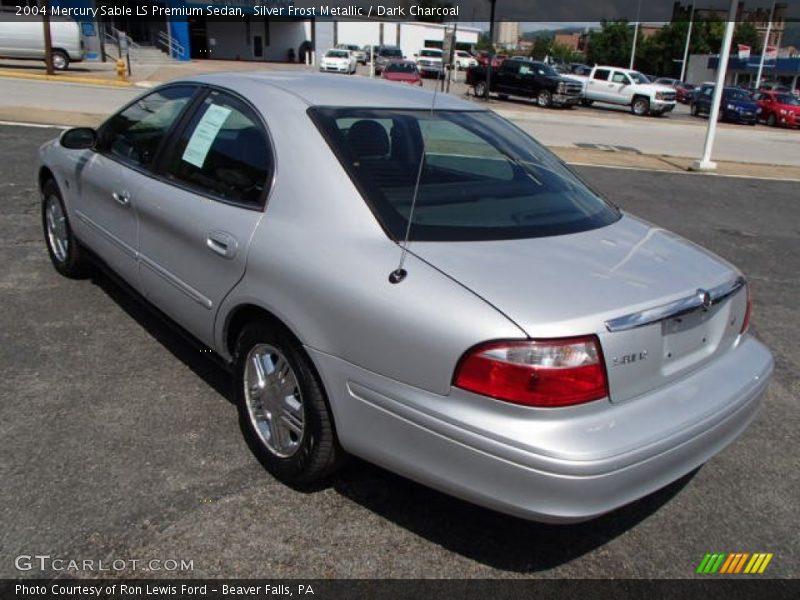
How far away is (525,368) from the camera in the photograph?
2.01 m

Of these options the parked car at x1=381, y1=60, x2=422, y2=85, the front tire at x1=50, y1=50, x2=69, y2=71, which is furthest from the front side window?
the parked car at x1=381, y1=60, x2=422, y2=85

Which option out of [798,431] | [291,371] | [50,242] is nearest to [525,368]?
[291,371]

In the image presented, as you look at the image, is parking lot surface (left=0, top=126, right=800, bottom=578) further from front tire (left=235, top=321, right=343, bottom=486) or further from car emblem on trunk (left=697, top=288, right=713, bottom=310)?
car emblem on trunk (left=697, top=288, right=713, bottom=310)

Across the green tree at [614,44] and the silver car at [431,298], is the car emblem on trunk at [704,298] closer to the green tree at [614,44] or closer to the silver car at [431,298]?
the silver car at [431,298]

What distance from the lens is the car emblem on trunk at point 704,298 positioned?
2.36 m

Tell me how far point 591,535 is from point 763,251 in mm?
5687

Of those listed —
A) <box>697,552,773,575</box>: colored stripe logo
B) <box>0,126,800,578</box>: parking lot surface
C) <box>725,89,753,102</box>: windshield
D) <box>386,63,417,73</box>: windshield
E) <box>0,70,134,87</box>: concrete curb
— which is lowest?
<box>697,552,773,575</box>: colored stripe logo

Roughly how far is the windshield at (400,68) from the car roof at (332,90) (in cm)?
2947

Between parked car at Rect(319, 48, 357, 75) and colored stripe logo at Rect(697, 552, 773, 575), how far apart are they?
130 feet

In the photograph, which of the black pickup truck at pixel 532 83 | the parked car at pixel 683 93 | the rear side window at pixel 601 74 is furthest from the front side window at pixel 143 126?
the parked car at pixel 683 93

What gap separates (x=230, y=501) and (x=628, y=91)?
110ft

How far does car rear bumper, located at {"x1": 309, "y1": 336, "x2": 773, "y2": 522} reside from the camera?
201 cm

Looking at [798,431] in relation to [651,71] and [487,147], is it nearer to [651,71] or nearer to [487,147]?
[487,147]

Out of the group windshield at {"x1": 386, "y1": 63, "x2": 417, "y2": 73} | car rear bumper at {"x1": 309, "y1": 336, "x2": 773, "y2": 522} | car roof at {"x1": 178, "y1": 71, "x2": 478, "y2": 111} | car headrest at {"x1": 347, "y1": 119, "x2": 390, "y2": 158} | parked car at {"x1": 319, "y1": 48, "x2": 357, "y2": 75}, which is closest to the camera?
car rear bumper at {"x1": 309, "y1": 336, "x2": 773, "y2": 522}
